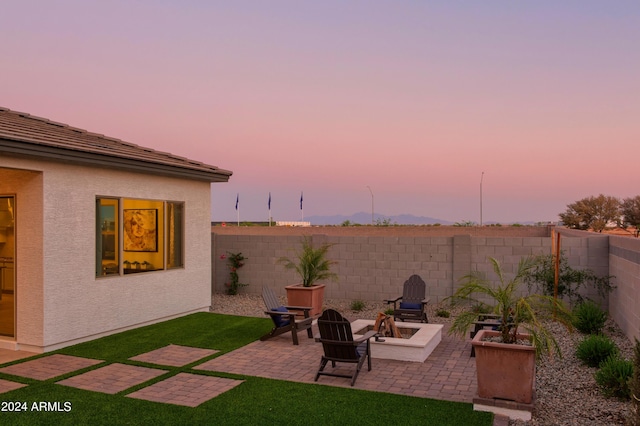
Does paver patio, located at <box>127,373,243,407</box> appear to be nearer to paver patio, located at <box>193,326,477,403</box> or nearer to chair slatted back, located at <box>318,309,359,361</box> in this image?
paver patio, located at <box>193,326,477,403</box>

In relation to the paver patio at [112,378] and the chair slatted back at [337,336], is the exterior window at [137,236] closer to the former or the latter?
the paver patio at [112,378]

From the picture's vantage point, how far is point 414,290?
11.6m

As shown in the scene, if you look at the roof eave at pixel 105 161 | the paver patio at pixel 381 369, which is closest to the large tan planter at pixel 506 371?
the paver patio at pixel 381 369

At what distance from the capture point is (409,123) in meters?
→ 22.5

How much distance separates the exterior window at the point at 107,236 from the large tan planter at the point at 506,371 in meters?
6.76

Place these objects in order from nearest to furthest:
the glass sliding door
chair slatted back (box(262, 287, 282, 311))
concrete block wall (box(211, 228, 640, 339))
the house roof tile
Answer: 1. the house roof tile
2. the glass sliding door
3. chair slatted back (box(262, 287, 282, 311))
4. concrete block wall (box(211, 228, 640, 339))

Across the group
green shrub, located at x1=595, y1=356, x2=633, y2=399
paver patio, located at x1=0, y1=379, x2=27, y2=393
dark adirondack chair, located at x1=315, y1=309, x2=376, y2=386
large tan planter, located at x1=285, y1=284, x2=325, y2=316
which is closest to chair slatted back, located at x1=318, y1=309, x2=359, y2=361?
dark adirondack chair, located at x1=315, y1=309, x2=376, y2=386

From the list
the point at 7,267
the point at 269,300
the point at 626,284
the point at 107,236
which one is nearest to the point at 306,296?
the point at 269,300

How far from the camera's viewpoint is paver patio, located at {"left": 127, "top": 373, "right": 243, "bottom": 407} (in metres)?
5.99

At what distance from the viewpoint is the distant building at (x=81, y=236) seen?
8.25 m

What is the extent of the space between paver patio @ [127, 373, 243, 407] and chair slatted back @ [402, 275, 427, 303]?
18.5 ft

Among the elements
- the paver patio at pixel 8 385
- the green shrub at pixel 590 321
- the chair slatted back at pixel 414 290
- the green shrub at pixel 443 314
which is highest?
the chair slatted back at pixel 414 290

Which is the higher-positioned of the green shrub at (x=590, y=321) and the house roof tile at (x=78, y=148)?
the house roof tile at (x=78, y=148)

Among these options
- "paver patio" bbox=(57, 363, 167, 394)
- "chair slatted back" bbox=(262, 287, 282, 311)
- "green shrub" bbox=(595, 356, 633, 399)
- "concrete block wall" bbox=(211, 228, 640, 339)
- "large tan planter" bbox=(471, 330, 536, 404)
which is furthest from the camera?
"concrete block wall" bbox=(211, 228, 640, 339)
